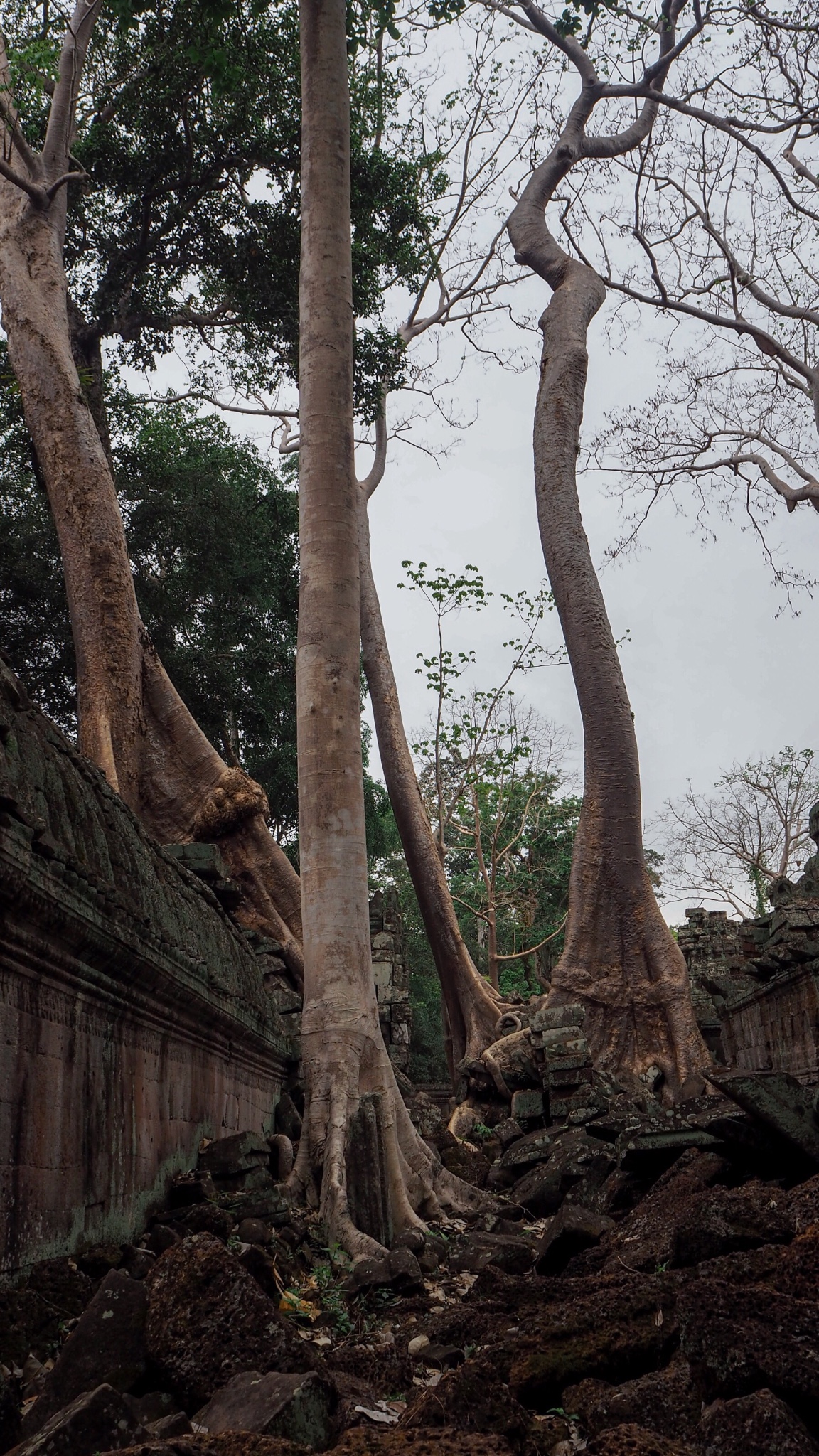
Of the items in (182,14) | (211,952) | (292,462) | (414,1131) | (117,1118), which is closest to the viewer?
(117,1118)

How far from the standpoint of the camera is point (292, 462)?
65.7 feet

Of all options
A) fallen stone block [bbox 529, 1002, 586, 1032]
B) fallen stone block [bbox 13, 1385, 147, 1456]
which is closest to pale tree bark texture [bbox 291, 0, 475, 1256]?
fallen stone block [bbox 13, 1385, 147, 1456]

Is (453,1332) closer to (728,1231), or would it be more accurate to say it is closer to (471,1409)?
(728,1231)

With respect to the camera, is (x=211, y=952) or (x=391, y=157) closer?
(x=211, y=952)

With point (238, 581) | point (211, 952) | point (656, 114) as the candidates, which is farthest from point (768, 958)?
point (656, 114)

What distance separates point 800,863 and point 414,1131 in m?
22.9

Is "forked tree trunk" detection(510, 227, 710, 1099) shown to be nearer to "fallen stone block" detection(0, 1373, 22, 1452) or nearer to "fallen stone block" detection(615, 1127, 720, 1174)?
"fallen stone block" detection(615, 1127, 720, 1174)

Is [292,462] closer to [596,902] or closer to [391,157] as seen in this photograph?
[391,157]

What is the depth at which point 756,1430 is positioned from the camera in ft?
5.83

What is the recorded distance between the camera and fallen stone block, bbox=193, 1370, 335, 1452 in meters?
2.02


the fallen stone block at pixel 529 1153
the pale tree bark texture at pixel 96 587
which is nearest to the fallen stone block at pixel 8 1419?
the fallen stone block at pixel 529 1153

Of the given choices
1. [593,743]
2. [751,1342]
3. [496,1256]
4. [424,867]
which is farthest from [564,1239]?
[424,867]

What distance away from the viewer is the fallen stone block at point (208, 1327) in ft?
7.60

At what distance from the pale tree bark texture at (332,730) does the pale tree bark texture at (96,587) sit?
3.18 m
